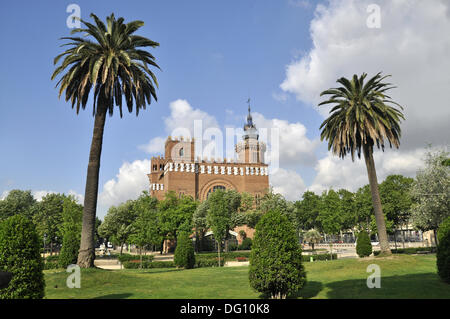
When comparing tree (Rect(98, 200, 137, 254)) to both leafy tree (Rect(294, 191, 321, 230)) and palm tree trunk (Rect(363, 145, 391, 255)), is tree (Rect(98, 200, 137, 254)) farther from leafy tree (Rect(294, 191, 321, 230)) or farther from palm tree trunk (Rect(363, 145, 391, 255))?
leafy tree (Rect(294, 191, 321, 230))

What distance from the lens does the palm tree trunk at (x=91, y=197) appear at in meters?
17.8

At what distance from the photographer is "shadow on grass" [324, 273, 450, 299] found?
11.8 m

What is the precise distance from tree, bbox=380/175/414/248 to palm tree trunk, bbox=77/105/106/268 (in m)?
39.3

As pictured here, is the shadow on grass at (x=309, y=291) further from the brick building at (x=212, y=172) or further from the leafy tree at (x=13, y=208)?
the leafy tree at (x=13, y=208)

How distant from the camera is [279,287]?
10977mm

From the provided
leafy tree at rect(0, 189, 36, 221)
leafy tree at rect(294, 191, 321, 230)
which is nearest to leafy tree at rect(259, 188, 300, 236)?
leafy tree at rect(294, 191, 321, 230)

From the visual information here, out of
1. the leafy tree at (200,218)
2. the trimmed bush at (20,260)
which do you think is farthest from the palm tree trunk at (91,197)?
the leafy tree at (200,218)

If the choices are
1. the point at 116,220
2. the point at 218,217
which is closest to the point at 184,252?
the point at 218,217

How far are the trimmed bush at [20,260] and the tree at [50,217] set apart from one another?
46131 mm

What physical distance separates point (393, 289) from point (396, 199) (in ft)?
120

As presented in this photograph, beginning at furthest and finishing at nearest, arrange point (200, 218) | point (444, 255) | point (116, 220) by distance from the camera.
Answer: point (116, 220), point (200, 218), point (444, 255)

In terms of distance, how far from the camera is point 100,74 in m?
20.0

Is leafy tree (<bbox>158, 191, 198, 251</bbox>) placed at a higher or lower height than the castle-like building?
lower

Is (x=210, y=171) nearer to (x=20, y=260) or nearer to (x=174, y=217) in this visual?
(x=174, y=217)
